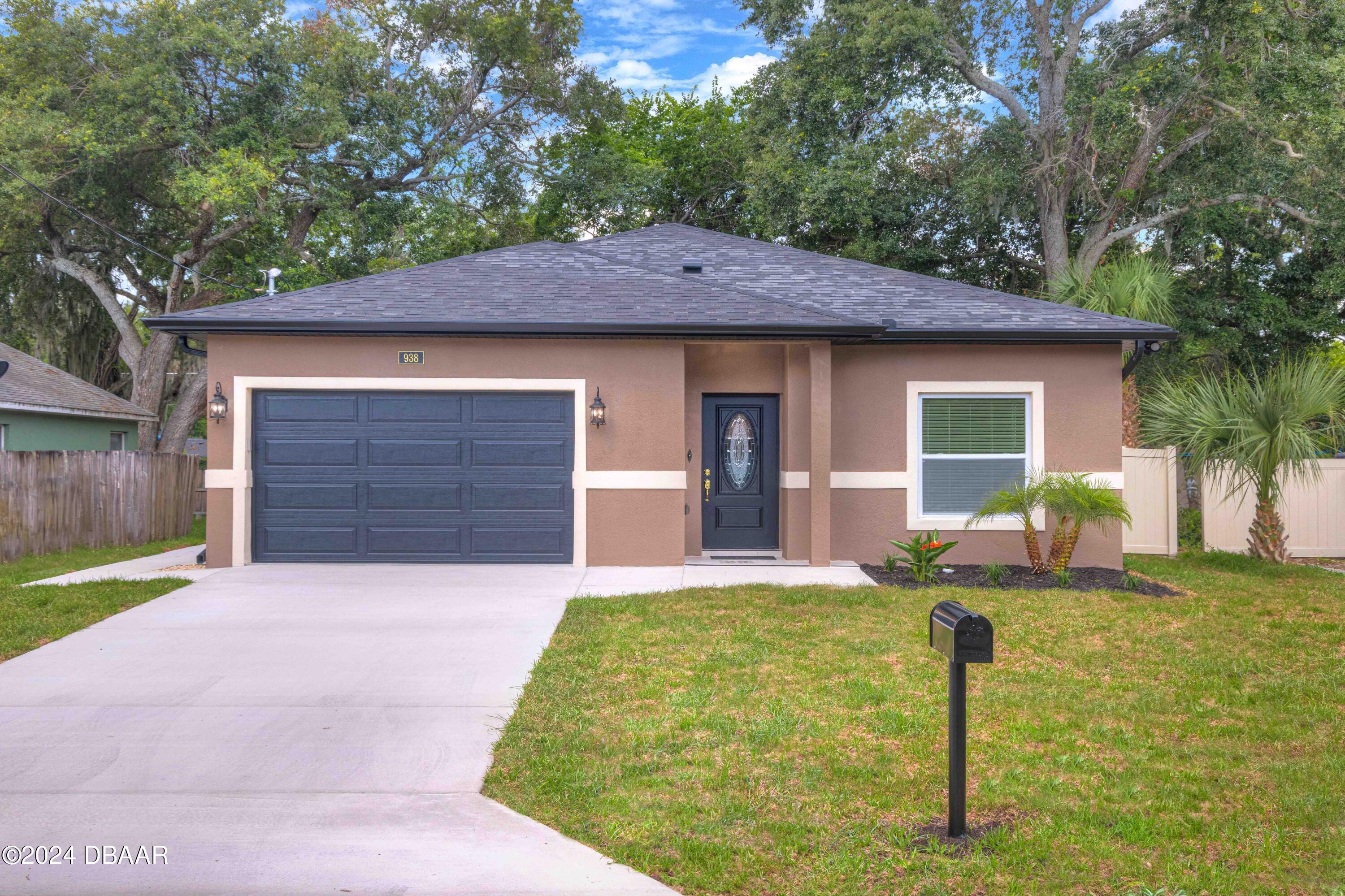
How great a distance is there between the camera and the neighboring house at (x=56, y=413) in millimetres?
15562

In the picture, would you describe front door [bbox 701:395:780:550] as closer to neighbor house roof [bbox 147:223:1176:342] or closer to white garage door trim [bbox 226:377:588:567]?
neighbor house roof [bbox 147:223:1176:342]

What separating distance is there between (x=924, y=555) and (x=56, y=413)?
1728 cm

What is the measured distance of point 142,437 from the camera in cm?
1980

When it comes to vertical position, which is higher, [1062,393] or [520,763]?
[1062,393]

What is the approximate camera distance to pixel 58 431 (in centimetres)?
1700

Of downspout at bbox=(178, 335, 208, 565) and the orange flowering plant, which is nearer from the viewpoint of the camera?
the orange flowering plant

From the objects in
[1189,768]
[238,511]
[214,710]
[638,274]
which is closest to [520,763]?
[214,710]

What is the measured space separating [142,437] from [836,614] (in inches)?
764

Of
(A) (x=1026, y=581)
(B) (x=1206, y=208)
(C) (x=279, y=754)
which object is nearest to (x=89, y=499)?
(C) (x=279, y=754)

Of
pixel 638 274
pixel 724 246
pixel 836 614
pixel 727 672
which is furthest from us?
pixel 724 246

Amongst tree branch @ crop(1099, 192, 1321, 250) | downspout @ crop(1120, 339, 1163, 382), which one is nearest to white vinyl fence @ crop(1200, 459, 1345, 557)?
downspout @ crop(1120, 339, 1163, 382)

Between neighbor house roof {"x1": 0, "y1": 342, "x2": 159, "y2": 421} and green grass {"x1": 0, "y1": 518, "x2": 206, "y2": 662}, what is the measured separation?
247 inches

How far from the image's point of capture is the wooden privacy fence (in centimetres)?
1165

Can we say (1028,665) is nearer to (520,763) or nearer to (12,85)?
(520,763)
